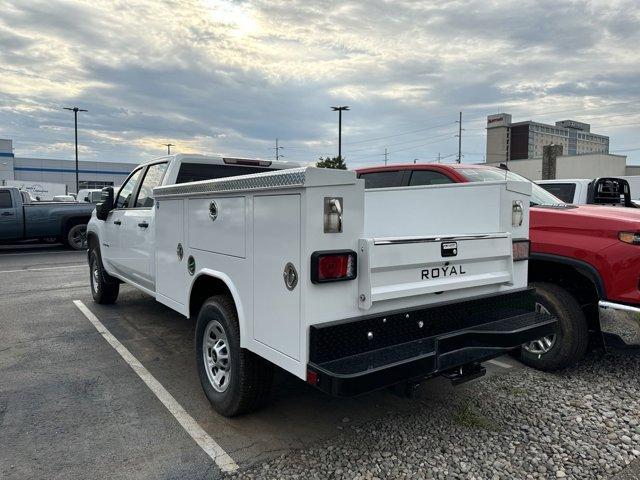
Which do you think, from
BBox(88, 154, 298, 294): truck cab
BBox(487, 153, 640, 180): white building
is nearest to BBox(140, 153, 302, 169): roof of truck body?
BBox(88, 154, 298, 294): truck cab

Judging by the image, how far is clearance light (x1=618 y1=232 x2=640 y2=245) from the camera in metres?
4.08

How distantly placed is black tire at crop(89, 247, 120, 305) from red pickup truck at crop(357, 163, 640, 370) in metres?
5.35

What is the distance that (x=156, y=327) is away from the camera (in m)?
5.86

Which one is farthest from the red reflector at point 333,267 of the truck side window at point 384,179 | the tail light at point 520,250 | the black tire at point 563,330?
the truck side window at point 384,179

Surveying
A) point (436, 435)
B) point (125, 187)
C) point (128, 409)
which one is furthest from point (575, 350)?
point (125, 187)

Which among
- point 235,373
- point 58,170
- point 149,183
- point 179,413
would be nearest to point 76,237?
point 149,183

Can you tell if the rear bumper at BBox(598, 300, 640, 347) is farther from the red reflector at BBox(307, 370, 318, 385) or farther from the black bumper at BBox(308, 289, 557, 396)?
the red reflector at BBox(307, 370, 318, 385)

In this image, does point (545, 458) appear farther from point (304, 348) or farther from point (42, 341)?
point (42, 341)

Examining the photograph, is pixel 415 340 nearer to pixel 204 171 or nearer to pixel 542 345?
pixel 542 345

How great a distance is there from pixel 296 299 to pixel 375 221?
2129mm

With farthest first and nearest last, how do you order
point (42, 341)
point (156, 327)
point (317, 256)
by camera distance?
point (156, 327), point (42, 341), point (317, 256)

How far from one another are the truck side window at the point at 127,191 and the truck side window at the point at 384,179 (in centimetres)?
278

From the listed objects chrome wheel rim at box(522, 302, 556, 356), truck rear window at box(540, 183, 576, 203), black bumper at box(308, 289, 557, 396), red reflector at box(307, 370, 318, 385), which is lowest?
chrome wheel rim at box(522, 302, 556, 356)

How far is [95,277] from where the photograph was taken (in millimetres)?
7059
